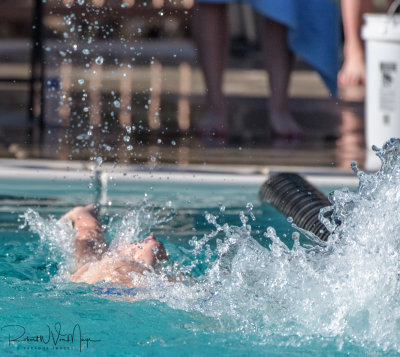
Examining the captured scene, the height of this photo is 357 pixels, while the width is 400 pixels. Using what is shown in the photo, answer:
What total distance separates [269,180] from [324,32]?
6.08 feet

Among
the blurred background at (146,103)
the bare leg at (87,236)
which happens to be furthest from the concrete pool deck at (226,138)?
the bare leg at (87,236)

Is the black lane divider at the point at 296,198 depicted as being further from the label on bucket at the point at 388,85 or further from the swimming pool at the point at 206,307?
the label on bucket at the point at 388,85

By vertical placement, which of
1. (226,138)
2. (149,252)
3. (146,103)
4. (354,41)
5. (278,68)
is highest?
(354,41)

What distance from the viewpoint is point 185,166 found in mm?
4484

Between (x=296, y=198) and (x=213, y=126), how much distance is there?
1.69m

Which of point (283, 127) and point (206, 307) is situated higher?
point (283, 127)

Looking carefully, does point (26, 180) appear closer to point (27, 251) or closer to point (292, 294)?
point (27, 251)

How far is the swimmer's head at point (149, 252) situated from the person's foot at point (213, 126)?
2631 millimetres

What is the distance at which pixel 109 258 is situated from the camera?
292 centimetres

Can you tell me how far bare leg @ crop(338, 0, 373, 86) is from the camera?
5.99 metres

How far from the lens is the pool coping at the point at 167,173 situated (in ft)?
14.1

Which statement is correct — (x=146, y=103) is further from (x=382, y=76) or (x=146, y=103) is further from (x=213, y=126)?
(x=382, y=76)

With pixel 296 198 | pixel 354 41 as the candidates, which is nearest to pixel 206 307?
pixel 296 198

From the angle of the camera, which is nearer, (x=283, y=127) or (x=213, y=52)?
(x=213, y=52)
